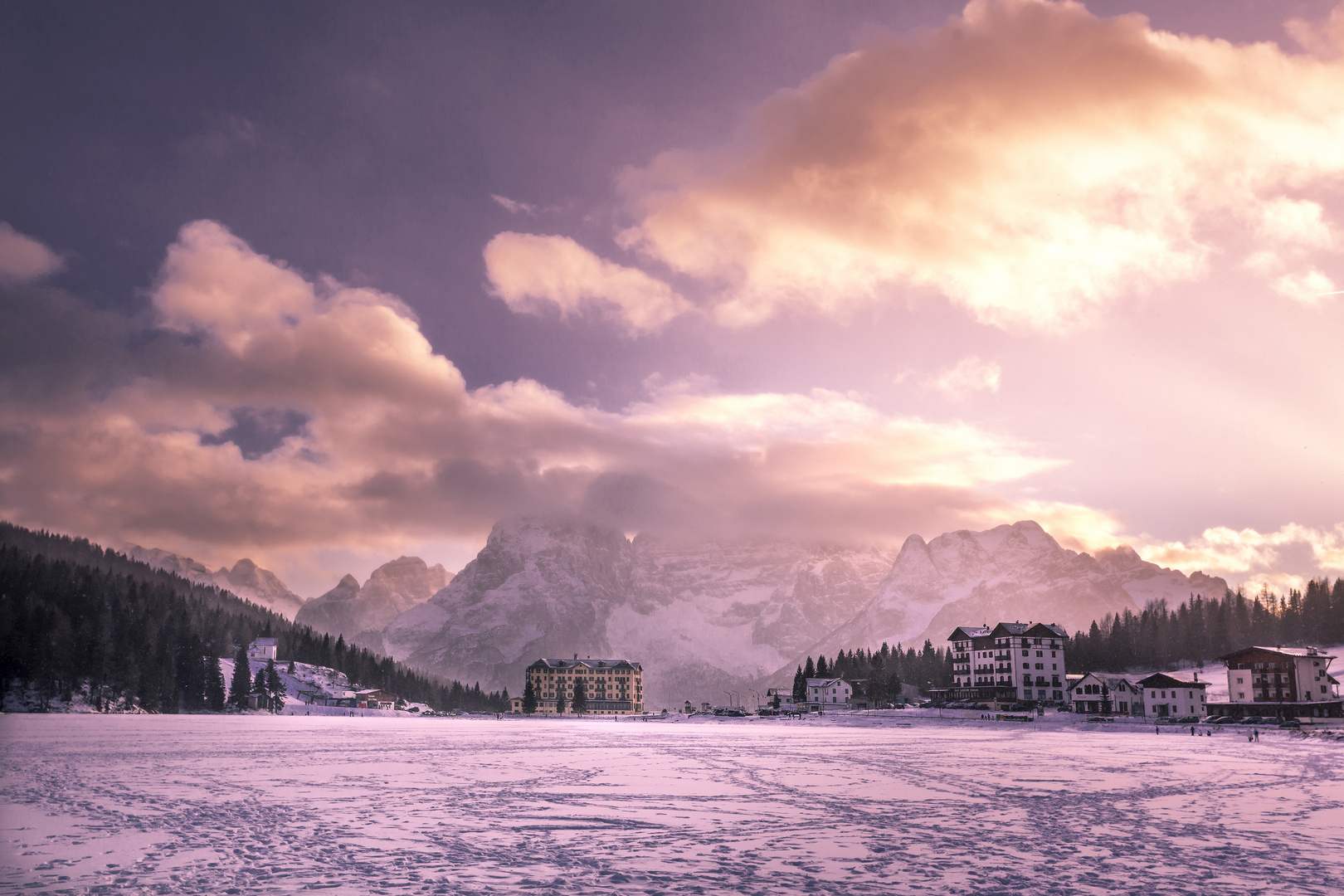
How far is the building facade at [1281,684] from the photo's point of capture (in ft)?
477

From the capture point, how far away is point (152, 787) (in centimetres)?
3897

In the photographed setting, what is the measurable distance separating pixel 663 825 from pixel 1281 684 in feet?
517

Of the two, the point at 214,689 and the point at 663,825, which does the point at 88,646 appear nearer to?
the point at 214,689

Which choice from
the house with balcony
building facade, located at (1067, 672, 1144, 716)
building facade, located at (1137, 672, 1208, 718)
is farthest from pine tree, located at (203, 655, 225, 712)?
the house with balcony

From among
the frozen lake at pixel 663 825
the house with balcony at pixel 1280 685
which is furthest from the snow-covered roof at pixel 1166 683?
the frozen lake at pixel 663 825

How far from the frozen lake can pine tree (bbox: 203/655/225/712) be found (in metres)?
149

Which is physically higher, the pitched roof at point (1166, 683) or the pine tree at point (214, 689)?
the pitched roof at point (1166, 683)

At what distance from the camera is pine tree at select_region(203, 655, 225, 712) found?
628 feet

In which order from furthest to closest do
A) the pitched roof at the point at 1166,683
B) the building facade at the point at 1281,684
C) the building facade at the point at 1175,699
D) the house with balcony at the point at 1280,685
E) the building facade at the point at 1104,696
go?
the building facade at the point at 1104,696 < the pitched roof at the point at 1166,683 < the building facade at the point at 1175,699 < the building facade at the point at 1281,684 < the house with balcony at the point at 1280,685

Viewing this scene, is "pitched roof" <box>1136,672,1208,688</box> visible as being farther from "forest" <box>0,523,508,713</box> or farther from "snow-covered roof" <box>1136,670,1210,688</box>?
"forest" <box>0,523,508,713</box>

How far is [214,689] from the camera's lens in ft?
631

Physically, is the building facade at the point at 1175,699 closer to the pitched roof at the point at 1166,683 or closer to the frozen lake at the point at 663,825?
the pitched roof at the point at 1166,683

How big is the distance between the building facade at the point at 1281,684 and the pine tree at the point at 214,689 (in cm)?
19261

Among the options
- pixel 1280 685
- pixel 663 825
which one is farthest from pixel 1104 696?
pixel 663 825
